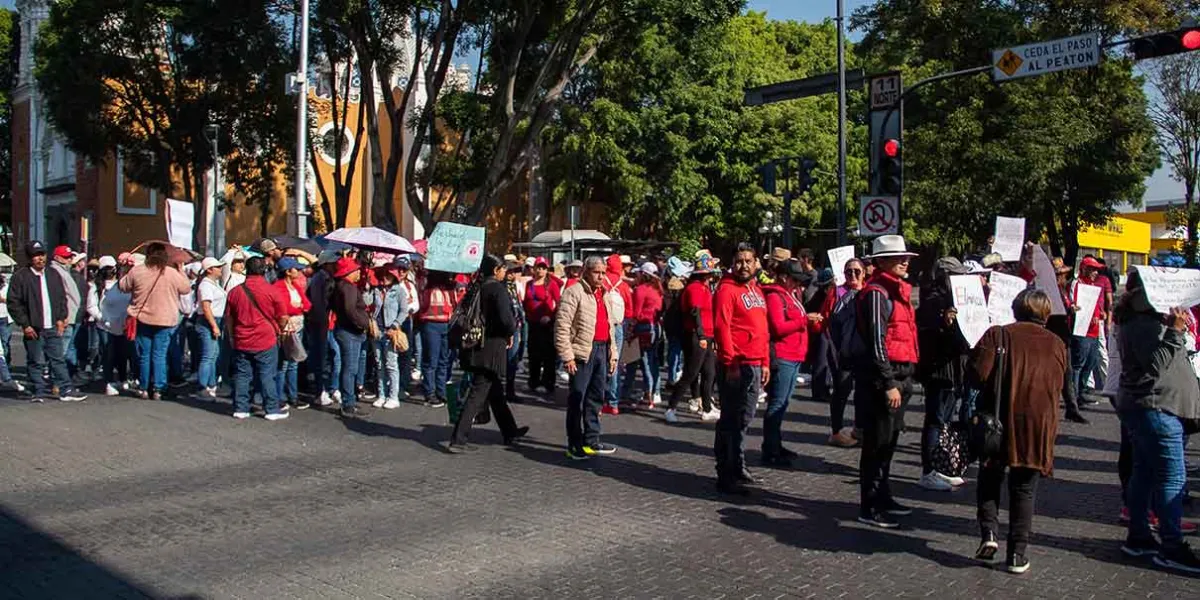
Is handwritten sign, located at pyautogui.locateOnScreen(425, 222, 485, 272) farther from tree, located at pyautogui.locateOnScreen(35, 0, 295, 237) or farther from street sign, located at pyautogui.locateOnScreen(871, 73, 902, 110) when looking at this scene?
tree, located at pyautogui.locateOnScreen(35, 0, 295, 237)

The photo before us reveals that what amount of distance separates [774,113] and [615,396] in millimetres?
30031

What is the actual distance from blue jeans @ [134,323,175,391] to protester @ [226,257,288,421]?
1.79 m

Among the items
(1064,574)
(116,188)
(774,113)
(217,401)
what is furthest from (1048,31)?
(116,188)

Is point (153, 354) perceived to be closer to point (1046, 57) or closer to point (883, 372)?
point (883, 372)

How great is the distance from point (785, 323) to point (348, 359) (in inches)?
209

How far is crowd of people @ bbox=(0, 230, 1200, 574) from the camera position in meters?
6.29

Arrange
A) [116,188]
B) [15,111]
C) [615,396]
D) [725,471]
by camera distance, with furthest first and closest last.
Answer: [15,111] < [116,188] < [615,396] < [725,471]

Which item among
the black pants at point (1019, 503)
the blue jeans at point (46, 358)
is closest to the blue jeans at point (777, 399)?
the black pants at point (1019, 503)

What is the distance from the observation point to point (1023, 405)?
6.08 m

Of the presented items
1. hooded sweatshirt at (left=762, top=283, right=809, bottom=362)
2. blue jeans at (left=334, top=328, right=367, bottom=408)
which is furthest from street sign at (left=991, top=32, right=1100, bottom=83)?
blue jeans at (left=334, top=328, right=367, bottom=408)

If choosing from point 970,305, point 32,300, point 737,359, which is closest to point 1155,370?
point 970,305

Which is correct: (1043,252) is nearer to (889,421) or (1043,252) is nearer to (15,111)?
(889,421)

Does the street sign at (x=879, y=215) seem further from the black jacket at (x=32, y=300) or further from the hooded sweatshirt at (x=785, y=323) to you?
the black jacket at (x=32, y=300)

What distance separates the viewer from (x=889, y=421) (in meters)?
7.18
